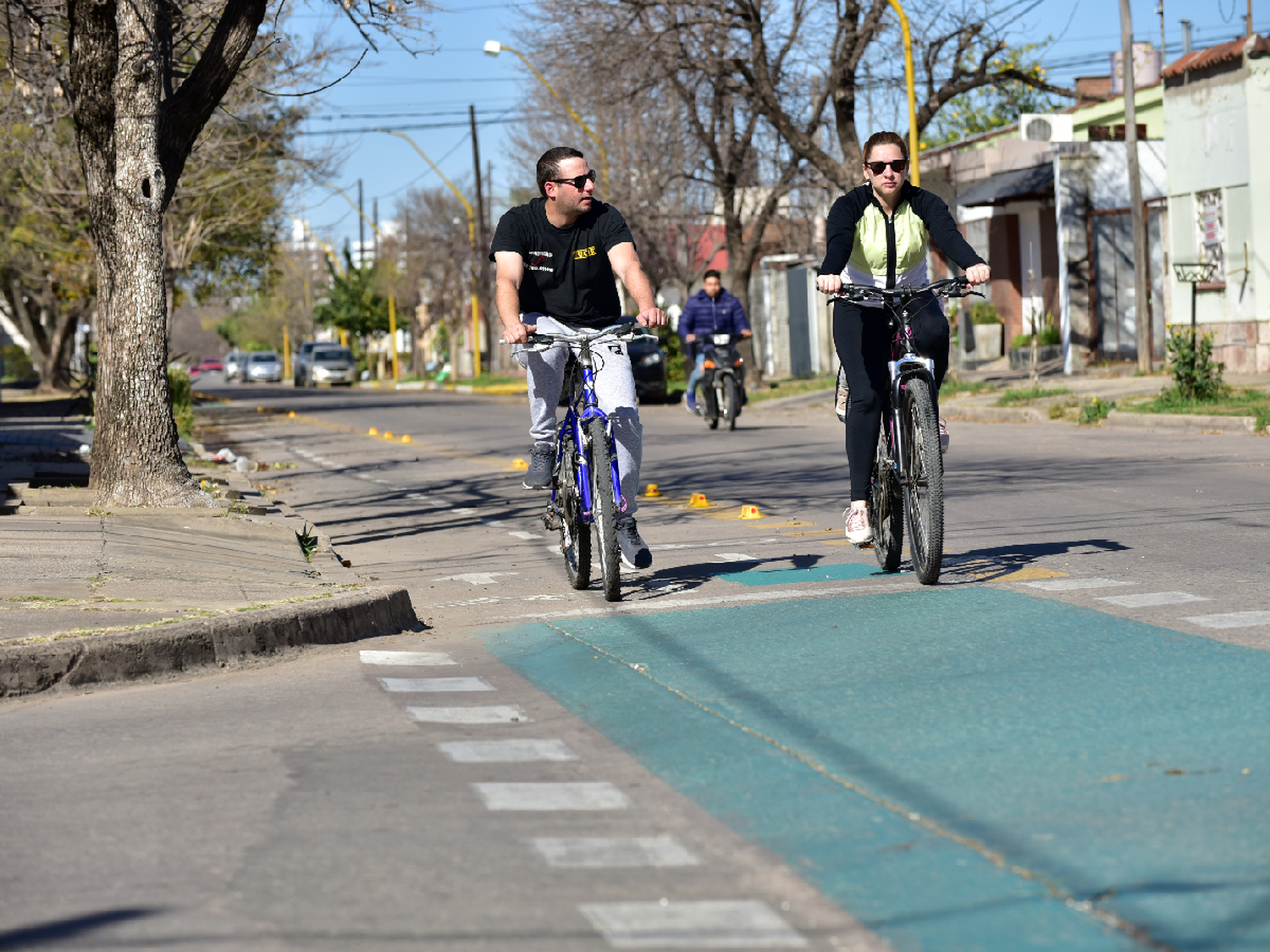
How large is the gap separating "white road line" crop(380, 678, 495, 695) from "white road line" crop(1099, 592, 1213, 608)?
2578 millimetres

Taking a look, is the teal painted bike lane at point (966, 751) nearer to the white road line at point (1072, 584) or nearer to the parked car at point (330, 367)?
the white road line at point (1072, 584)

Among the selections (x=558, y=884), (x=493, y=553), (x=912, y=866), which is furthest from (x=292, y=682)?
(x=493, y=553)

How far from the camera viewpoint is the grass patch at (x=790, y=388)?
29.5 meters

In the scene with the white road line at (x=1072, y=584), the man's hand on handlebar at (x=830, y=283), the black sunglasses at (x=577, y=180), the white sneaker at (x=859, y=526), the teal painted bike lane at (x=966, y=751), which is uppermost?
the black sunglasses at (x=577, y=180)

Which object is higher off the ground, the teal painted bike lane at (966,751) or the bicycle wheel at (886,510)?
the bicycle wheel at (886,510)

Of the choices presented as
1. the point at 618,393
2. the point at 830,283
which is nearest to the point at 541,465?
the point at 618,393

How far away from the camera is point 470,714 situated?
202 inches

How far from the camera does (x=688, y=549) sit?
30.0ft

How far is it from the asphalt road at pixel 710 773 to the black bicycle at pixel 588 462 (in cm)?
26

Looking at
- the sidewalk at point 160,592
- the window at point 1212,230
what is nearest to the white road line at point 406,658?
the sidewalk at point 160,592

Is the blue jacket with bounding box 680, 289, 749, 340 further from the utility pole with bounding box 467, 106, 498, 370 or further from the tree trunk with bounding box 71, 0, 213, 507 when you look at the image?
the utility pole with bounding box 467, 106, 498, 370

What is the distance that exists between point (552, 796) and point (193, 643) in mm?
2416

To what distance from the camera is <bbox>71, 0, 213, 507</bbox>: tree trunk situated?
36.0ft

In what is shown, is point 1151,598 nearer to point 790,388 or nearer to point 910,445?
point 910,445
